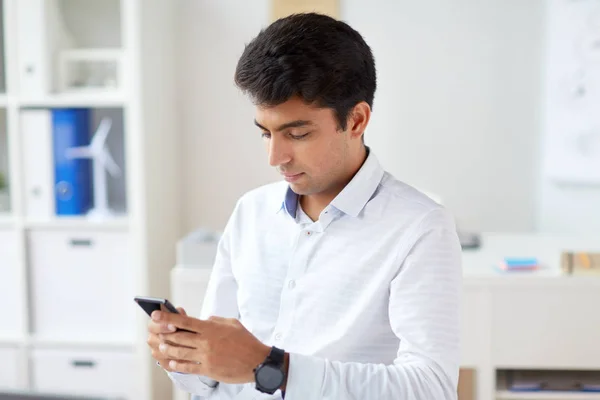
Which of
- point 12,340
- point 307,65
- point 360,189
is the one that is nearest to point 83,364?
point 12,340

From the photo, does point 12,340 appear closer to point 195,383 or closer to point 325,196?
point 195,383

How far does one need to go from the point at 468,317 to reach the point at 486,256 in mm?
288

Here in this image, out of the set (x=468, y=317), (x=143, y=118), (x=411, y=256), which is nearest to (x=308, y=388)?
(x=411, y=256)

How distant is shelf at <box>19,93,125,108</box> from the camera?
8.27 feet

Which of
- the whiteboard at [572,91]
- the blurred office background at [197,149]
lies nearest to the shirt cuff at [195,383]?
the blurred office background at [197,149]

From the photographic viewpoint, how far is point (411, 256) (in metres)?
1.30

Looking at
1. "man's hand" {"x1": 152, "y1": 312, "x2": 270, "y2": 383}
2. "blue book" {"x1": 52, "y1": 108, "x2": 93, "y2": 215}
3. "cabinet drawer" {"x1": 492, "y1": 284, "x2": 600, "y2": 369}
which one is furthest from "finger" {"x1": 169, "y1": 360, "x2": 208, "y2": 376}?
"blue book" {"x1": 52, "y1": 108, "x2": 93, "y2": 215}

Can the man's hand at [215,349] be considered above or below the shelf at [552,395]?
above

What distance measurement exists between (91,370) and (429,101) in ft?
5.17

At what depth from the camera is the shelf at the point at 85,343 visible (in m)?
2.59

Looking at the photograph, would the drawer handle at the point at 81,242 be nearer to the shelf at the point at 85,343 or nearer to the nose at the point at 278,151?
the shelf at the point at 85,343

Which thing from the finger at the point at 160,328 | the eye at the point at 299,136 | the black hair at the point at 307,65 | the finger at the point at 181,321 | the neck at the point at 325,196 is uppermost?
the black hair at the point at 307,65

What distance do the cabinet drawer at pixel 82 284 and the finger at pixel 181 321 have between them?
1425 millimetres

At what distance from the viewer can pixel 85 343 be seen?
2.60 m
